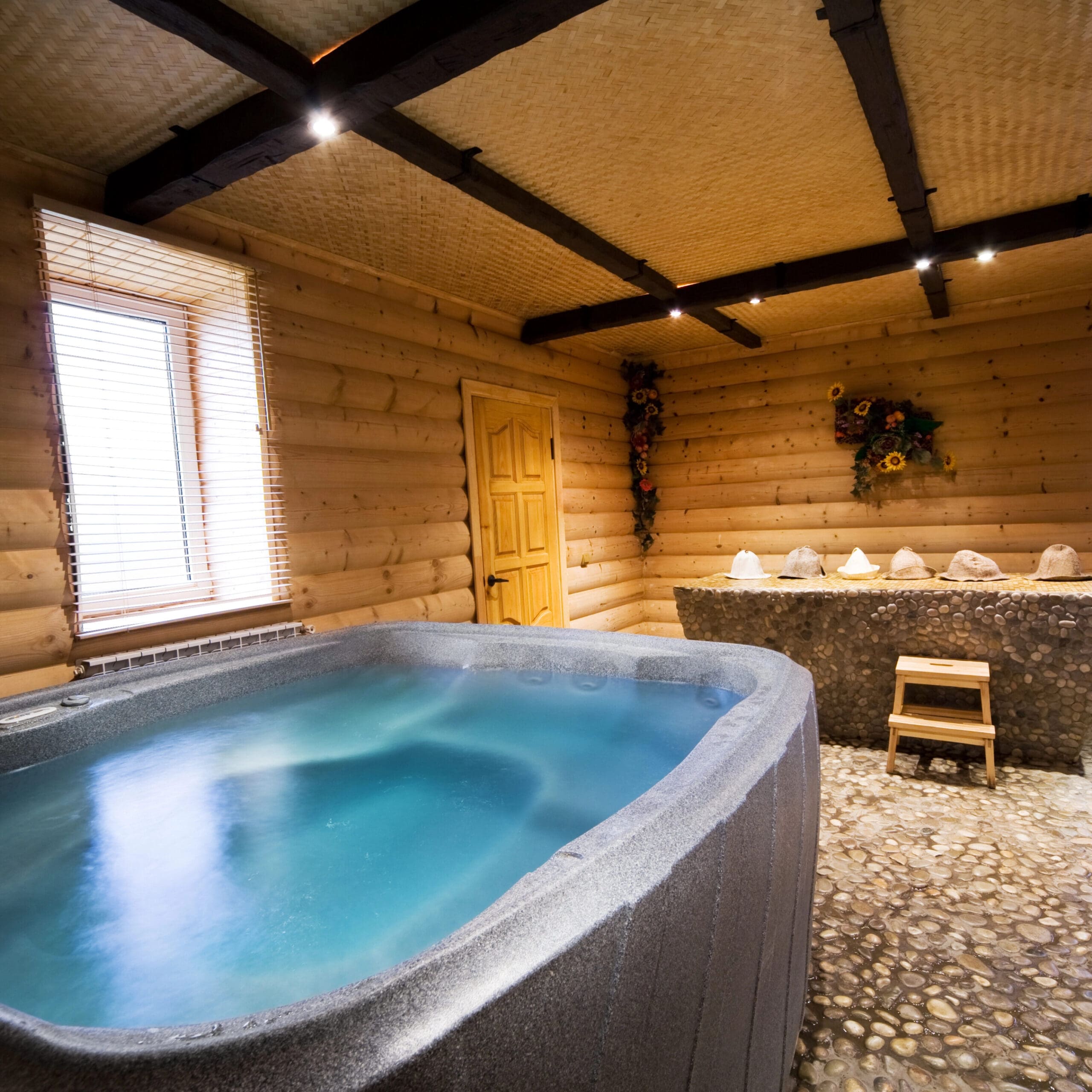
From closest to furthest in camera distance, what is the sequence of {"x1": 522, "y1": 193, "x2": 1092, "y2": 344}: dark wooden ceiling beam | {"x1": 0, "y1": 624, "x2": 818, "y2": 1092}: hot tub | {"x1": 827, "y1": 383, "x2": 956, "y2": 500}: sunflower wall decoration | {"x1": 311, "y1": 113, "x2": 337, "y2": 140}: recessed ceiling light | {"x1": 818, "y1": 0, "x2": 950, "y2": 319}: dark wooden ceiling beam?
{"x1": 0, "y1": 624, "x2": 818, "y2": 1092}: hot tub
{"x1": 818, "y1": 0, "x2": 950, "y2": 319}: dark wooden ceiling beam
{"x1": 311, "y1": 113, "x2": 337, "y2": 140}: recessed ceiling light
{"x1": 522, "y1": 193, "x2": 1092, "y2": 344}: dark wooden ceiling beam
{"x1": 827, "y1": 383, "x2": 956, "y2": 500}: sunflower wall decoration

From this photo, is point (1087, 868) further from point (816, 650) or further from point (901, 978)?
point (816, 650)

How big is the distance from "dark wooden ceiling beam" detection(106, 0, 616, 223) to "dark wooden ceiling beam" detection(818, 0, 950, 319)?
61cm

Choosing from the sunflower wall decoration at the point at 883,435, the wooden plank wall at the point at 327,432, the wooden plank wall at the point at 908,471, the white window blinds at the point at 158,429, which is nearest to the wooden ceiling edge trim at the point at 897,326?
the wooden plank wall at the point at 908,471

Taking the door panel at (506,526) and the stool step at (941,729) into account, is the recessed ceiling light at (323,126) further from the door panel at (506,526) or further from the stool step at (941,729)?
the stool step at (941,729)

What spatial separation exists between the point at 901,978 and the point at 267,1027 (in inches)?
66.1

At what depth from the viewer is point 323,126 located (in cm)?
162

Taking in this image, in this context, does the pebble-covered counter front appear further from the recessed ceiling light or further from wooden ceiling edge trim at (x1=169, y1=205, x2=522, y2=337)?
the recessed ceiling light

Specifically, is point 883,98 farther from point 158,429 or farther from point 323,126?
point 158,429

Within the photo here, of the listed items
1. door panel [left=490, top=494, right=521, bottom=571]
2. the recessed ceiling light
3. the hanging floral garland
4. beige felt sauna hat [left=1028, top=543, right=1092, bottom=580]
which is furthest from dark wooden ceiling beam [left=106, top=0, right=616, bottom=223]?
the hanging floral garland

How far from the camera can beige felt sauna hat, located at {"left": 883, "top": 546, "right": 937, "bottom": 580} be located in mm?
3084

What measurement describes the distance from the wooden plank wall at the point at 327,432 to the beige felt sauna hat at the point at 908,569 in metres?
2.10

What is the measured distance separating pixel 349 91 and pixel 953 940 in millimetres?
2564

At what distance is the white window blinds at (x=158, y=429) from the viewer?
1.98 m

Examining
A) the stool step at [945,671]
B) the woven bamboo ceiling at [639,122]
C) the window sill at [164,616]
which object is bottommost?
the stool step at [945,671]
